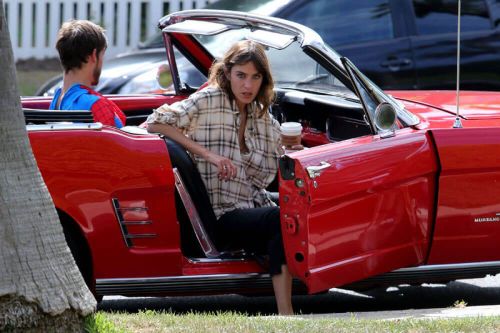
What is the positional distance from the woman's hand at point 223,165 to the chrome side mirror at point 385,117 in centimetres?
75

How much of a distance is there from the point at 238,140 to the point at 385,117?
30.7 inches

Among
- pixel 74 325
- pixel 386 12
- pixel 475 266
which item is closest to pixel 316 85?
pixel 475 266

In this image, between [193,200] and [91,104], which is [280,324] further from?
[91,104]

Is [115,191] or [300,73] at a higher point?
[300,73]

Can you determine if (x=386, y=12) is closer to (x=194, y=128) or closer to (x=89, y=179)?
(x=194, y=128)

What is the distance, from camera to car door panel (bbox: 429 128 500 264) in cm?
587

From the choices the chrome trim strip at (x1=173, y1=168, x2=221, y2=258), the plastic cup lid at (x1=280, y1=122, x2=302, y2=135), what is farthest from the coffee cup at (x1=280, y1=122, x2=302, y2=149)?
the chrome trim strip at (x1=173, y1=168, x2=221, y2=258)

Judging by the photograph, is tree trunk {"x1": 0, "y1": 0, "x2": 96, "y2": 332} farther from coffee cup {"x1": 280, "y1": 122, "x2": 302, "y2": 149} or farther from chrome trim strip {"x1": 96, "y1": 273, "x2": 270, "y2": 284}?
coffee cup {"x1": 280, "y1": 122, "x2": 302, "y2": 149}

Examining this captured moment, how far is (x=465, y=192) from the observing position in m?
5.91

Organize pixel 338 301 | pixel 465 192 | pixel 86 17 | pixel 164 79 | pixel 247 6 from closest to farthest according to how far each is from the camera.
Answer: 1. pixel 465 192
2. pixel 338 301
3. pixel 164 79
4. pixel 247 6
5. pixel 86 17

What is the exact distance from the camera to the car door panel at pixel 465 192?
231 inches

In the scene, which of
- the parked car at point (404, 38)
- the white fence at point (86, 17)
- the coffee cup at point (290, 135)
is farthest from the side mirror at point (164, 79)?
the white fence at point (86, 17)

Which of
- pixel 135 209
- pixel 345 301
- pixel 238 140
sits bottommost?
pixel 345 301

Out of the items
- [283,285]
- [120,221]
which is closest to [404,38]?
[283,285]
